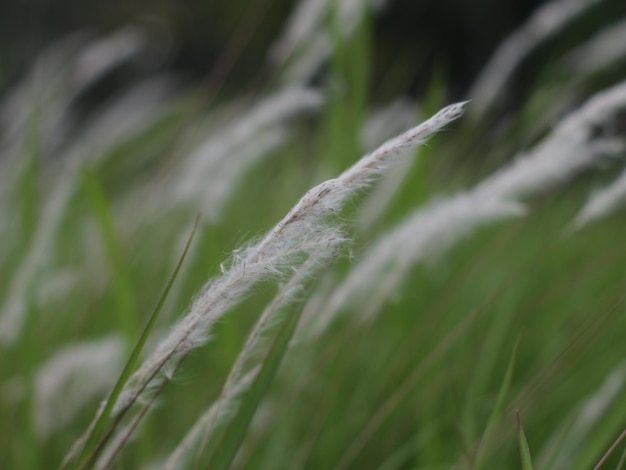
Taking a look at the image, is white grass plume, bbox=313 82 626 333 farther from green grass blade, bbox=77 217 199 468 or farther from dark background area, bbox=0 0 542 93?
dark background area, bbox=0 0 542 93

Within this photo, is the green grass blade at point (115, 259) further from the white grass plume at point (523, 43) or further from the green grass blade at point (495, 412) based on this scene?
the white grass plume at point (523, 43)

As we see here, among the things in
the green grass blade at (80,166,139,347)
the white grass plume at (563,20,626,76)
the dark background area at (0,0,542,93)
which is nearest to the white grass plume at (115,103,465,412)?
the green grass blade at (80,166,139,347)

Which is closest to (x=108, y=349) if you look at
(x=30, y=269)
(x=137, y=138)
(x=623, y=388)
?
(x=30, y=269)

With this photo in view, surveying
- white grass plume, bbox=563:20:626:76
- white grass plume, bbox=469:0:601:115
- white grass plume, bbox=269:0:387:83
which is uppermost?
white grass plume, bbox=269:0:387:83

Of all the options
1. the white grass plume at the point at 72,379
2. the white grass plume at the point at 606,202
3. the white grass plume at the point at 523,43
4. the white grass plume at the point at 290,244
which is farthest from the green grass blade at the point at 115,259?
the white grass plume at the point at 523,43

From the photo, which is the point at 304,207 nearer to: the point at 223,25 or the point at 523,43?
the point at 523,43

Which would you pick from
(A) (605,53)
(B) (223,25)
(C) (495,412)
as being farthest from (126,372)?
(B) (223,25)

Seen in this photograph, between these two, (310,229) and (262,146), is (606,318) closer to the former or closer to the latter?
(310,229)
